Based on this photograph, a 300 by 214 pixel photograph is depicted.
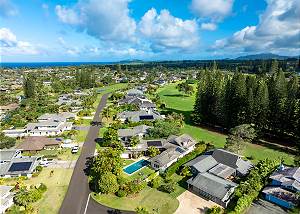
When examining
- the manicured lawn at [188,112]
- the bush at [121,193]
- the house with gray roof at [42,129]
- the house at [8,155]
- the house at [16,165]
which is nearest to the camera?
the bush at [121,193]

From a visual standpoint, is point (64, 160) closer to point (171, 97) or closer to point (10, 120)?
point (10, 120)

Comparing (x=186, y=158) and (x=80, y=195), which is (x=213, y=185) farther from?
(x=80, y=195)

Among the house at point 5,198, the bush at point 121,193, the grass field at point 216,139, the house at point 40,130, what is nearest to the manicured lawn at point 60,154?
the house at point 40,130

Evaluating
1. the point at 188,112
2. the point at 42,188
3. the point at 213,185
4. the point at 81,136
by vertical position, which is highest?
the point at 213,185

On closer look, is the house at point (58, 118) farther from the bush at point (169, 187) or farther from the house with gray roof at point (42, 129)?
the bush at point (169, 187)

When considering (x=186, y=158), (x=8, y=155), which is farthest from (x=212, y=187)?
(x=8, y=155)
